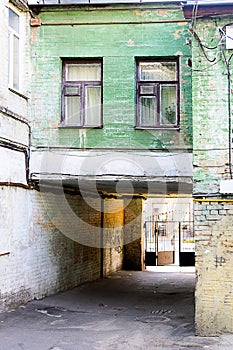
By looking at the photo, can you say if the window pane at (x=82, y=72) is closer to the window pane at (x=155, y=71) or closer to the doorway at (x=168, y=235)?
the window pane at (x=155, y=71)

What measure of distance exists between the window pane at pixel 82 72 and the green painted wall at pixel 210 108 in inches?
115

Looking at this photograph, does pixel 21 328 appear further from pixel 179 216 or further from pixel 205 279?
pixel 179 216

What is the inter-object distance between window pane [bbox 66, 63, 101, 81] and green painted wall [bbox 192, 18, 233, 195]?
115 inches

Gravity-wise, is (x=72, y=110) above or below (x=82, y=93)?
below

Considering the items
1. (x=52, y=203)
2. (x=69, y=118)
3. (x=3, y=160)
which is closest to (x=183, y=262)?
(x=52, y=203)

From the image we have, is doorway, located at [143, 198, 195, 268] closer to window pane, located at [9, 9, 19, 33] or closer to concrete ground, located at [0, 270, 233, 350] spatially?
concrete ground, located at [0, 270, 233, 350]

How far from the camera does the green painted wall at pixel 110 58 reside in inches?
390

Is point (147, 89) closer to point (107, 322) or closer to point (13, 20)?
point (13, 20)

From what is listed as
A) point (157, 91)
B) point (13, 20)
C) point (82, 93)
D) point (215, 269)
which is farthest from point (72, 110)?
point (215, 269)

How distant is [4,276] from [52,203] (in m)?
2.68

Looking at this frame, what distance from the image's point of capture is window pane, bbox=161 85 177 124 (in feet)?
33.0

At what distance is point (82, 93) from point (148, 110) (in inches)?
52.2

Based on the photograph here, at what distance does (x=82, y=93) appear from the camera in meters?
10.3

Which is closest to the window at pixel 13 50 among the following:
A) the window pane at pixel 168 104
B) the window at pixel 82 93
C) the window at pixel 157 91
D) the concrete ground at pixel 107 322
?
the window at pixel 82 93
